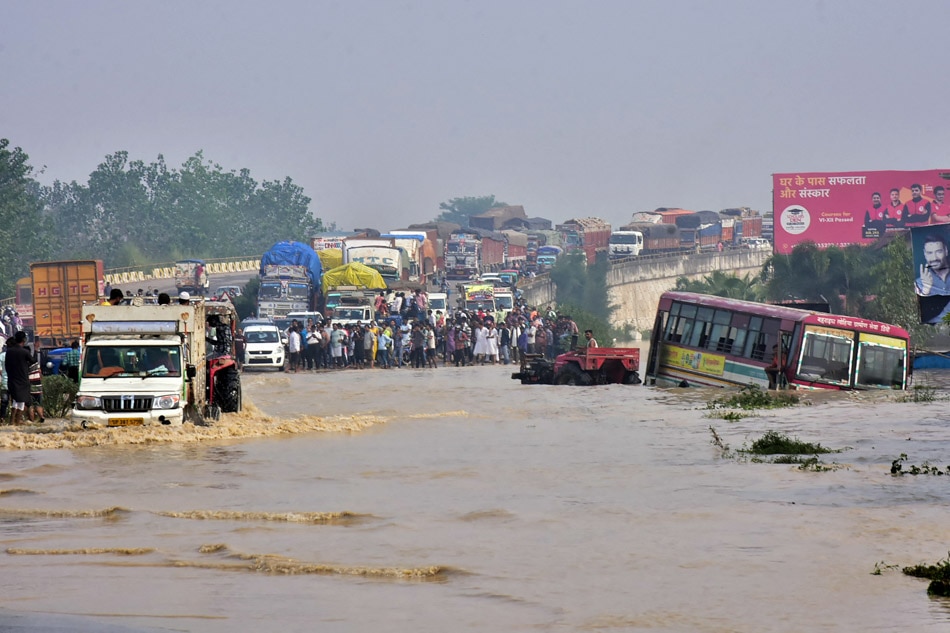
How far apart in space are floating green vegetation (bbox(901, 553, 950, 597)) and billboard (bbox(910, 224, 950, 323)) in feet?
95.6

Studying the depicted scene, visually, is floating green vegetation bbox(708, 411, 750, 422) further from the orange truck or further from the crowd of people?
the orange truck

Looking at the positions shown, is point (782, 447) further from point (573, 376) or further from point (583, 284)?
point (583, 284)

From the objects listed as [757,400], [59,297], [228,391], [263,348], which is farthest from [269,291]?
[228,391]

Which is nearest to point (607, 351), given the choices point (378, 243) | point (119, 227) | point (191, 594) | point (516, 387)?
point (516, 387)

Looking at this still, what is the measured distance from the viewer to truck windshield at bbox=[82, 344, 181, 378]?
19.4 metres

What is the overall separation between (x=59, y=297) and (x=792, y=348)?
22540 millimetres

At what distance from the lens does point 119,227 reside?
446 ft

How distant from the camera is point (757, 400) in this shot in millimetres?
26906

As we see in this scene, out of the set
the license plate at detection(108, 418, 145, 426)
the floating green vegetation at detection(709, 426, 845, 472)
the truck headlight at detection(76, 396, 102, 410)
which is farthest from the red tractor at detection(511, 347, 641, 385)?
the truck headlight at detection(76, 396, 102, 410)

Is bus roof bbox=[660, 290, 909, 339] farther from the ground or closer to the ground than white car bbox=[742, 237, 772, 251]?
closer to the ground

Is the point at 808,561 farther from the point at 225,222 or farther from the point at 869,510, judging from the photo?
the point at 225,222

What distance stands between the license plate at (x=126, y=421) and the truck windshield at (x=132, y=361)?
727mm

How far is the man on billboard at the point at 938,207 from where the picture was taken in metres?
74.2

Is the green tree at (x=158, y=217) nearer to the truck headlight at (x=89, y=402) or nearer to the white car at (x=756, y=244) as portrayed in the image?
the white car at (x=756, y=244)
